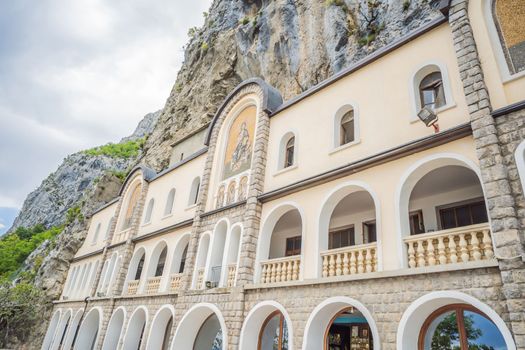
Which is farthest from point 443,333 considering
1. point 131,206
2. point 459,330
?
point 131,206

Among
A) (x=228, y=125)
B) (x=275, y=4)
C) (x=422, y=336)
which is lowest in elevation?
(x=422, y=336)

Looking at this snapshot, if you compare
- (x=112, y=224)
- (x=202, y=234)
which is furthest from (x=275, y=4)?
(x=112, y=224)

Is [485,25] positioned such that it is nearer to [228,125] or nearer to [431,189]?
[431,189]

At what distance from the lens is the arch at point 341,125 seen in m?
9.68

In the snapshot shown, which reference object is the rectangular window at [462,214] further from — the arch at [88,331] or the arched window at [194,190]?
the arch at [88,331]

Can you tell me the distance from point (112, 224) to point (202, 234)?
36.9 ft

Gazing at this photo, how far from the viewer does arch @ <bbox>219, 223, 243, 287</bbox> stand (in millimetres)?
11531

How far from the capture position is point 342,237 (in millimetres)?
11586

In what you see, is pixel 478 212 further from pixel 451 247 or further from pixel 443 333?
pixel 443 333

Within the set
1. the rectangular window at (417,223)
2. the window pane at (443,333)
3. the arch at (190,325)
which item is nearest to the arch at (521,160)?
the window pane at (443,333)

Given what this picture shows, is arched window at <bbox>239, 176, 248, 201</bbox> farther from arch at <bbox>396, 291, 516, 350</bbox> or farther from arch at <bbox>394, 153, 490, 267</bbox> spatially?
arch at <bbox>396, 291, 516, 350</bbox>

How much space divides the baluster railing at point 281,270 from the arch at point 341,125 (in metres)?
3.64

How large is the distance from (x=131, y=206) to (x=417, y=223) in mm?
17380

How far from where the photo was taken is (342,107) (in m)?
10.4
